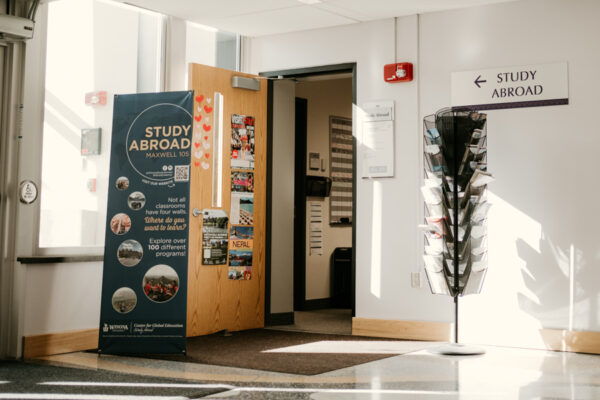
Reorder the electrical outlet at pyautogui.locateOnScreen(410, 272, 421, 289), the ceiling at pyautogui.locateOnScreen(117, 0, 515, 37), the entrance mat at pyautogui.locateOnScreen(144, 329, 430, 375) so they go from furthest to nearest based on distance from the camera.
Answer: the electrical outlet at pyautogui.locateOnScreen(410, 272, 421, 289) → the ceiling at pyautogui.locateOnScreen(117, 0, 515, 37) → the entrance mat at pyautogui.locateOnScreen(144, 329, 430, 375)

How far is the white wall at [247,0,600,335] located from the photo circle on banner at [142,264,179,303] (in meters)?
1.77

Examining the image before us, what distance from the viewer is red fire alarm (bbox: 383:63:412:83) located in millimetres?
5688

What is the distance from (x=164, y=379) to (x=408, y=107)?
299 centimetres

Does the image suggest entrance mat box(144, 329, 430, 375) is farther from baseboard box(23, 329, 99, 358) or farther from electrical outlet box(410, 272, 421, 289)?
baseboard box(23, 329, 99, 358)

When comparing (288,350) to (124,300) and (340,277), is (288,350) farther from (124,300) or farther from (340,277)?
(340,277)

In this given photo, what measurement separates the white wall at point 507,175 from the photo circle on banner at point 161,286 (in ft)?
5.79

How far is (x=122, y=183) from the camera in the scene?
4.86m

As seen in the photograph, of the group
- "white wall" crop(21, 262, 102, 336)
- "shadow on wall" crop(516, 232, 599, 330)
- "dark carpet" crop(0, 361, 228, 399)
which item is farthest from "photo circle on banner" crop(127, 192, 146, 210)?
"shadow on wall" crop(516, 232, 599, 330)

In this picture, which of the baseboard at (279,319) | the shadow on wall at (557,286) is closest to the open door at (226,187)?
the baseboard at (279,319)

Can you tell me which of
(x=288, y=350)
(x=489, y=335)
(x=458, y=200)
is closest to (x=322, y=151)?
(x=458, y=200)

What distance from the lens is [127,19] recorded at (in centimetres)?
550

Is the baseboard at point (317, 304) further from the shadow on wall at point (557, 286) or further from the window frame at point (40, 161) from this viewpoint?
the window frame at point (40, 161)

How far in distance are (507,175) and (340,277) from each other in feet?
10.1

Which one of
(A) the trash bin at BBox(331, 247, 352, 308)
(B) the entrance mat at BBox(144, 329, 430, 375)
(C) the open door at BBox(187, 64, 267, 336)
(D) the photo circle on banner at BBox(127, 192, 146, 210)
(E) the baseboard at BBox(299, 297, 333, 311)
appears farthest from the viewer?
(A) the trash bin at BBox(331, 247, 352, 308)
